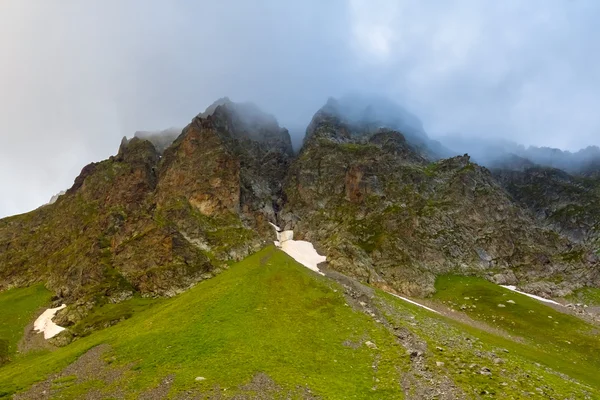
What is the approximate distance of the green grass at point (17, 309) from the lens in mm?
82312

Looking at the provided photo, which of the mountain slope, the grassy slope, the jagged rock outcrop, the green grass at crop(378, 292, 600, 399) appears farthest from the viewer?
the jagged rock outcrop

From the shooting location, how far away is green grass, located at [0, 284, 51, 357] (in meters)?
82.3

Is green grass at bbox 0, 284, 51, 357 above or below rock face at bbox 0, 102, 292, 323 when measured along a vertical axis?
below

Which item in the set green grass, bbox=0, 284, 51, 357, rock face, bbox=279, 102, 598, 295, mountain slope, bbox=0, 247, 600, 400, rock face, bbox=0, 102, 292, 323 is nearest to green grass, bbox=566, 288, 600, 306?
rock face, bbox=279, 102, 598, 295

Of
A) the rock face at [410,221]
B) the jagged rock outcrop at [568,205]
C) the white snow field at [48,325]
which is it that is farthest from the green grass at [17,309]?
the jagged rock outcrop at [568,205]

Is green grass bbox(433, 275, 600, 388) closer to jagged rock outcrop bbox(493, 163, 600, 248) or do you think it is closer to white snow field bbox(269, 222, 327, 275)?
white snow field bbox(269, 222, 327, 275)

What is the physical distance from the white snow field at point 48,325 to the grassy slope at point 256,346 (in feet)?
40.5

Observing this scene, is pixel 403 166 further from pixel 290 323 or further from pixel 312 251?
pixel 290 323

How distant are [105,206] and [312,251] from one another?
3698 inches

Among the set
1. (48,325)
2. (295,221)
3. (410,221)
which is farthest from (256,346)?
(295,221)

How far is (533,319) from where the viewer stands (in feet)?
265

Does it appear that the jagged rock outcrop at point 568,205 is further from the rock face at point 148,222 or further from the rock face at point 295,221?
the rock face at point 148,222

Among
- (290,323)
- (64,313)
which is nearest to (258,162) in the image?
(64,313)

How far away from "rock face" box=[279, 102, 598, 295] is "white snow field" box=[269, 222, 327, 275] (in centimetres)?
438
